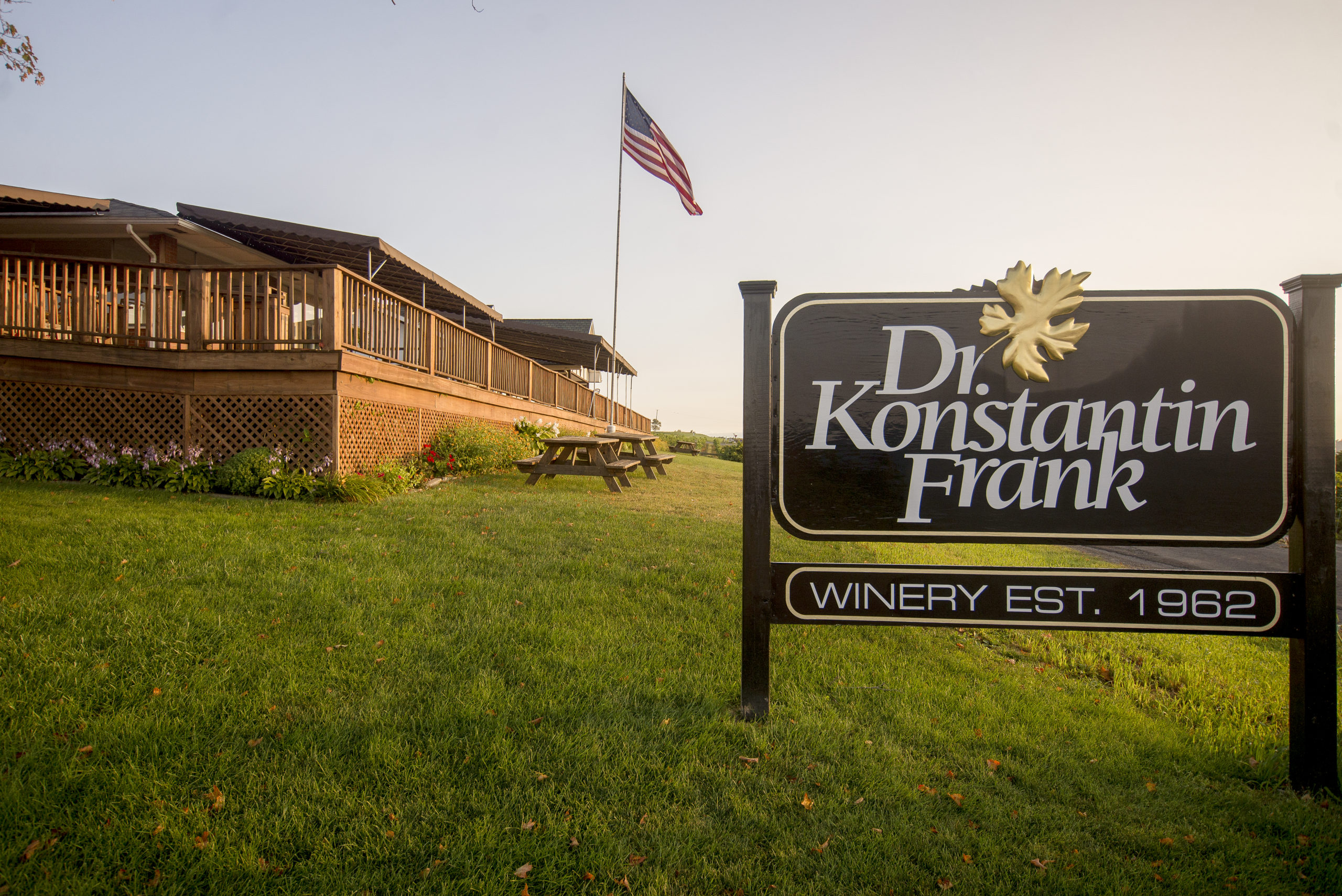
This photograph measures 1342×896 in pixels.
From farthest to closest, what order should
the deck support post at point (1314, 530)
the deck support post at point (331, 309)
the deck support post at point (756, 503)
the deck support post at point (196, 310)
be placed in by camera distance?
the deck support post at point (196, 310) → the deck support post at point (331, 309) → the deck support post at point (756, 503) → the deck support post at point (1314, 530)

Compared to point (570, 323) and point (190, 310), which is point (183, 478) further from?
point (570, 323)

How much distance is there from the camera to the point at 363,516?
6285 mm

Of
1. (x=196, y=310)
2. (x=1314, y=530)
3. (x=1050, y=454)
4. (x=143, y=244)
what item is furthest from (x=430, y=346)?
(x=1314, y=530)

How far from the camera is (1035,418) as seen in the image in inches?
114

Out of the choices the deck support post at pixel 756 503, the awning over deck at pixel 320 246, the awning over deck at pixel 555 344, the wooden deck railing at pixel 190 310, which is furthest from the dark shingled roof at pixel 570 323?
the deck support post at pixel 756 503

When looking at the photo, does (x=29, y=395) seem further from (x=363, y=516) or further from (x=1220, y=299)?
(x=1220, y=299)

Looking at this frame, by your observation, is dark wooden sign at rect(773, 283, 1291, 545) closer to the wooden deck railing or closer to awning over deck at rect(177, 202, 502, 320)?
the wooden deck railing

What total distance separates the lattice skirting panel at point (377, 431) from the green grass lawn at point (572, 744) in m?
3.09

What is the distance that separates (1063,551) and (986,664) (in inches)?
199

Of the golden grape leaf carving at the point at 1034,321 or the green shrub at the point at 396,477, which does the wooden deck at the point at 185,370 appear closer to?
the green shrub at the point at 396,477

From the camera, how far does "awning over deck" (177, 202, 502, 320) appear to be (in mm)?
10523

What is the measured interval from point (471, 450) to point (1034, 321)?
914 centimetres

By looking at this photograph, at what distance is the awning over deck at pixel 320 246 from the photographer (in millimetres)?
10523

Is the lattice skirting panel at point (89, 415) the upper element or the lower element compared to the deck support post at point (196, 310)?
lower
